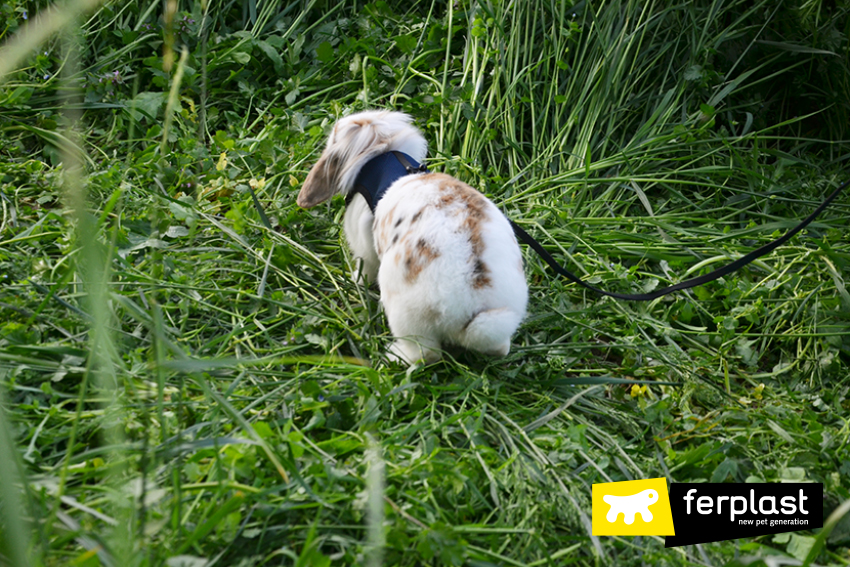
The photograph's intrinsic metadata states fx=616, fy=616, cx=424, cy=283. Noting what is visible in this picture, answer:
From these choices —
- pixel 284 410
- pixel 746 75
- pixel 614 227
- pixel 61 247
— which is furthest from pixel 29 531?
pixel 746 75

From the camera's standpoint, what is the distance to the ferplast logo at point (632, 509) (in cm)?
163

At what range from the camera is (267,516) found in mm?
1462

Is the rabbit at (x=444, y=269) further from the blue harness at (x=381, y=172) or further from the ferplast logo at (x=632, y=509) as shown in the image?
the ferplast logo at (x=632, y=509)

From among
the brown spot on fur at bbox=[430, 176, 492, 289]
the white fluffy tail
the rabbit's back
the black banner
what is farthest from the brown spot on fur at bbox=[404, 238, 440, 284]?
the black banner

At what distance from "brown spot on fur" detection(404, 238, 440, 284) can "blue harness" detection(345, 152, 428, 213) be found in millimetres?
438

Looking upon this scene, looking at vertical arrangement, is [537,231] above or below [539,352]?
above

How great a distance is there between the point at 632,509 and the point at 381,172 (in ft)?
5.00

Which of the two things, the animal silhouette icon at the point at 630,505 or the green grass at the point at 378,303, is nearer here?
the green grass at the point at 378,303

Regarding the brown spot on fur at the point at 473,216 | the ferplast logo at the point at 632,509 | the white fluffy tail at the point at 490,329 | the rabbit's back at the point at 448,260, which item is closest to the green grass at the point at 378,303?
the ferplast logo at the point at 632,509

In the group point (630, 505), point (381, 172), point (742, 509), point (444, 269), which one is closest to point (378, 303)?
point (381, 172)

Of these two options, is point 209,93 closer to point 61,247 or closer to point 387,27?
point 387,27

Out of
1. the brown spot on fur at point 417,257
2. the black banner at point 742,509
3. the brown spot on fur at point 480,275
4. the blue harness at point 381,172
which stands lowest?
the black banner at point 742,509

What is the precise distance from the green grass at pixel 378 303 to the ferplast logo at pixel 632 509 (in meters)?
0.04

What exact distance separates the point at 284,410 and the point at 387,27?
2815 mm
